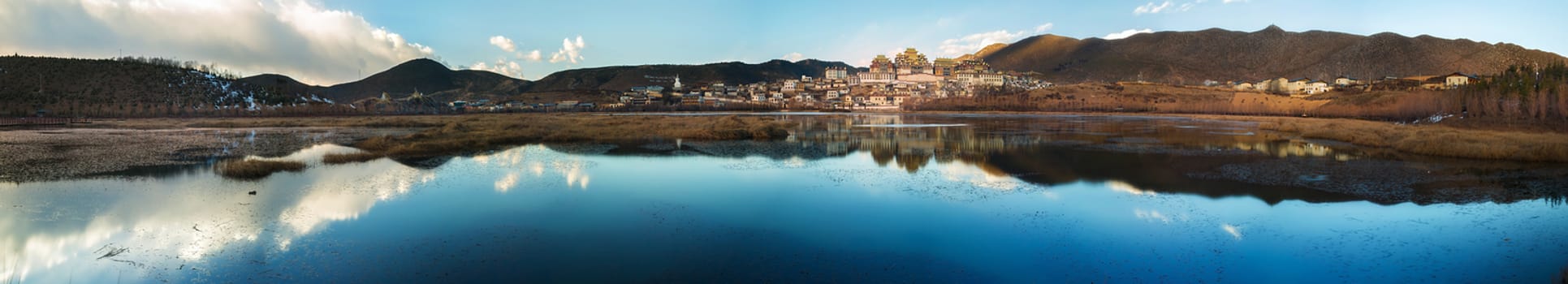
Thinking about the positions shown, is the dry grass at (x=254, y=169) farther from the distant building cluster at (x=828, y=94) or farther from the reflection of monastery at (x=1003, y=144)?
the distant building cluster at (x=828, y=94)

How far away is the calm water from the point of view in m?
7.21

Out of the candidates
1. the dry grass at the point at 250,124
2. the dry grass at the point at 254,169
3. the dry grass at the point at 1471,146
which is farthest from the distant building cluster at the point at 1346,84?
the dry grass at the point at 254,169

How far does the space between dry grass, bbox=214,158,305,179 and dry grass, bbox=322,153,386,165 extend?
3.63 ft

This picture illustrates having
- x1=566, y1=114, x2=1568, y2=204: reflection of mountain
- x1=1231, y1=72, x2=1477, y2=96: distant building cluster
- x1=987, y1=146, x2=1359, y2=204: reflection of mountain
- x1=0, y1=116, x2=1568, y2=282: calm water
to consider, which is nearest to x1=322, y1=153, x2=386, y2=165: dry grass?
x1=0, y1=116, x2=1568, y2=282: calm water

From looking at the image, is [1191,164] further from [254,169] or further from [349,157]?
[349,157]

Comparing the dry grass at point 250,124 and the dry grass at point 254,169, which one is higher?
the dry grass at point 250,124

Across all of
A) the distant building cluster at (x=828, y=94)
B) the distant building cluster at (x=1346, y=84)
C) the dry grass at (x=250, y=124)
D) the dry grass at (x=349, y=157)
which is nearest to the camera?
the dry grass at (x=349, y=157)

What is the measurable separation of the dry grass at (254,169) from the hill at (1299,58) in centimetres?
16407

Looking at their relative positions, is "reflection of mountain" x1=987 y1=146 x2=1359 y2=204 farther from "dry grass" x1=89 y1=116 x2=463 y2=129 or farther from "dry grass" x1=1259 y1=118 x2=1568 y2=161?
"dry grass" x1=89 y1=116 x2=463 y2=129

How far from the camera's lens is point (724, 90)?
198 meters

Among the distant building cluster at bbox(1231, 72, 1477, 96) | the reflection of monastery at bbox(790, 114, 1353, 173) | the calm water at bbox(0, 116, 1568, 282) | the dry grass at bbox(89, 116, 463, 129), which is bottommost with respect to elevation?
the calm water at bbox(0, 116, 1568, 282)

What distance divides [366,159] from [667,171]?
30.3ft

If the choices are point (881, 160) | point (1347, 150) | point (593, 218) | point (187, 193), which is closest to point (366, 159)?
point (187, 193)

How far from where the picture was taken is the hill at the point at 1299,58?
437ft
